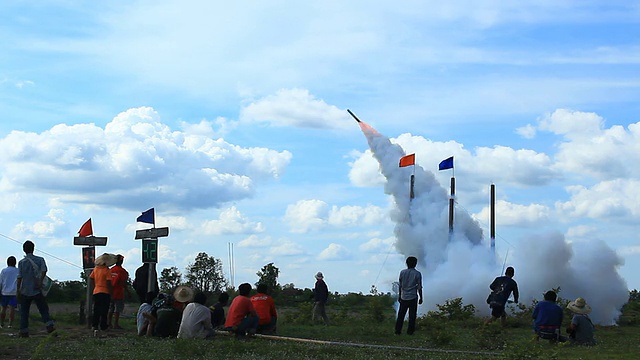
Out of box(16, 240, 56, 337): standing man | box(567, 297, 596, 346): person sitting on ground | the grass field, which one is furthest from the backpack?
box(16, 240, 56, 337): standing man

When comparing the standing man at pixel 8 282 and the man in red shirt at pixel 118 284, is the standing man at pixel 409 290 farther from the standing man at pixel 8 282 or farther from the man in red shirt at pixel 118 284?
the standing man at pixel 8 282

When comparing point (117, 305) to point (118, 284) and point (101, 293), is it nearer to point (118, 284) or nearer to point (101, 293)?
point (118, 284)

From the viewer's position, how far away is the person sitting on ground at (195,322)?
17219 mm

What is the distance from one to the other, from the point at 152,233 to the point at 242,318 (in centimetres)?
582

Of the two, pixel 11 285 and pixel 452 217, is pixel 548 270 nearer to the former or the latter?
pixel 452 217

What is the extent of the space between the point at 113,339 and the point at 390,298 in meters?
25.7

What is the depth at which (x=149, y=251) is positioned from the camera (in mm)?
22469

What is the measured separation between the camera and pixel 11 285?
21.5m

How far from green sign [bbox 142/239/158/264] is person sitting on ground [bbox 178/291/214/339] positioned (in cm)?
531

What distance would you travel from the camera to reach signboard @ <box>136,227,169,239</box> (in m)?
22.7

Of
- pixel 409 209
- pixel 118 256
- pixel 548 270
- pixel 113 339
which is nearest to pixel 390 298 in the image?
pixel 409 209

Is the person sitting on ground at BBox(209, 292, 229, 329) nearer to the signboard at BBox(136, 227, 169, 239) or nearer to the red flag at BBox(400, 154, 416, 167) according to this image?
the signboard at BBox(136, 227, 169, 239)

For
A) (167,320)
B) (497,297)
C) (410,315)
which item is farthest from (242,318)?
(497,297)

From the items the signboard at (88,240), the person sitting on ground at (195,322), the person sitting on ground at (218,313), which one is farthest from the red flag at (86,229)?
the person sitting on ground at (195,322)
